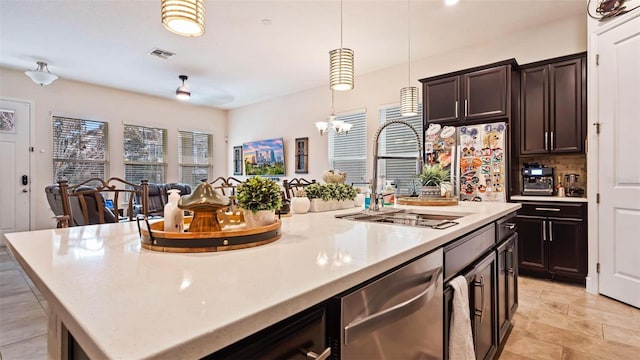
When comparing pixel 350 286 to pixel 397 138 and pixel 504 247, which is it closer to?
pixel 504 247

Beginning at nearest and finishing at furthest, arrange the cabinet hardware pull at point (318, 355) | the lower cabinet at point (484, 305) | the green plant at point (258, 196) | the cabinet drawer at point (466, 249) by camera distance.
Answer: the cabinet hardware pull at point (318, 355) → the green plant at point (258, 196) → the cabinet drawer at point (466, 249) → the lower cabinet at point (484, 305)

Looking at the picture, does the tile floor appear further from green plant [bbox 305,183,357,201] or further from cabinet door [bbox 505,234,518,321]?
green plant [bbox 305,183,357,201]

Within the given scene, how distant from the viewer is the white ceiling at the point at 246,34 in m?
3.47

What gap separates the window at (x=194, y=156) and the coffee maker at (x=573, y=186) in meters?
7.10

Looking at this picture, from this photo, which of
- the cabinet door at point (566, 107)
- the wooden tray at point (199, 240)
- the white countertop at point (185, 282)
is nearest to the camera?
the white countertop at point (185, 282)

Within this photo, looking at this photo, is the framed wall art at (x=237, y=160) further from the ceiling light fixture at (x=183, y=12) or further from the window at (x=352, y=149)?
the ceiling light fixture at (x=183, y=12)

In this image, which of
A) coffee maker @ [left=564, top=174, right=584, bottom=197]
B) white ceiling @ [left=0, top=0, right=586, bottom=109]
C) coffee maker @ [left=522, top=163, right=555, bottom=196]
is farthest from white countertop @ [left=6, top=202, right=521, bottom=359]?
coffee maker @ [left=564, top=174, right=584, bottom=197]

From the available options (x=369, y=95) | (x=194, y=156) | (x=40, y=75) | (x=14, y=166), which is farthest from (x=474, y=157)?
(x=14, y=166)

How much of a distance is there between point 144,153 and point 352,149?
14.7 ft

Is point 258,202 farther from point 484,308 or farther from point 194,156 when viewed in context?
point 194,156

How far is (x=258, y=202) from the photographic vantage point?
3.69ft

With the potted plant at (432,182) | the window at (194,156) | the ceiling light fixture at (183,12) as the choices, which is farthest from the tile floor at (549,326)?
the window at (194,156)

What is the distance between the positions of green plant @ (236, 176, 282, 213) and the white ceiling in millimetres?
2881

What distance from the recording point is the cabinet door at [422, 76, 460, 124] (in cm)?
402
